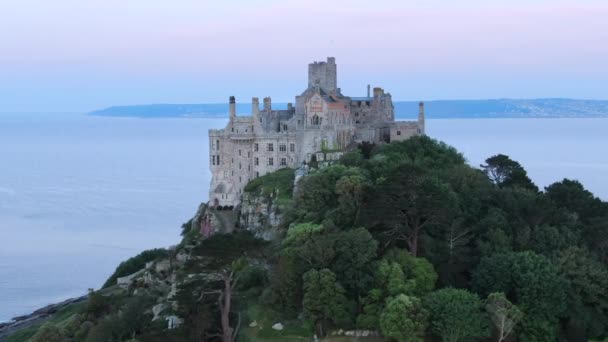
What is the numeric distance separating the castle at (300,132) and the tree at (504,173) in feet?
25.4

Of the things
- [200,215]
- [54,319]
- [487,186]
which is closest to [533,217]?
[487,186]

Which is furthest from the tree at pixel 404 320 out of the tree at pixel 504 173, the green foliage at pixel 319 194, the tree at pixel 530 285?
the tree at pixel 504 173

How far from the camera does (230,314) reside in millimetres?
41375

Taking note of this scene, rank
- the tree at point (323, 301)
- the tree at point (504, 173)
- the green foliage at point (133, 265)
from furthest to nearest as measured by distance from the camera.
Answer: the green foliage at point (133, 265), the tree at point (504, 173), the tree at point (323, 301)

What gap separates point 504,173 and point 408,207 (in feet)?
62.2

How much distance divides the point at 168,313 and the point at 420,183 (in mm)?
15730

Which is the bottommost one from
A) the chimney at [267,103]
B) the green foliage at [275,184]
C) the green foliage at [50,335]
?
the green foliage at [50,335]

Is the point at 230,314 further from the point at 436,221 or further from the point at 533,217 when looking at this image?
the point at 533,217

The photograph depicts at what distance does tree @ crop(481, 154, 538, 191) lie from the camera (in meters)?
57.8

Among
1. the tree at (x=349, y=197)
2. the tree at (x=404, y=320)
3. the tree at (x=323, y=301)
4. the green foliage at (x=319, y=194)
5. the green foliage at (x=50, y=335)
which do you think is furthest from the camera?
the green foliage at (x=50, y=335)

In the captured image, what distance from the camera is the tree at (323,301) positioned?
128ft

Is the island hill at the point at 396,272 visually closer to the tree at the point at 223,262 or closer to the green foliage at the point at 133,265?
the tree at the point at 223,262

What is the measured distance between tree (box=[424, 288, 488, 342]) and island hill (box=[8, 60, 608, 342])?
0.07 meters

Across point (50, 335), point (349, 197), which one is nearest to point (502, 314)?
point (349, 197)
